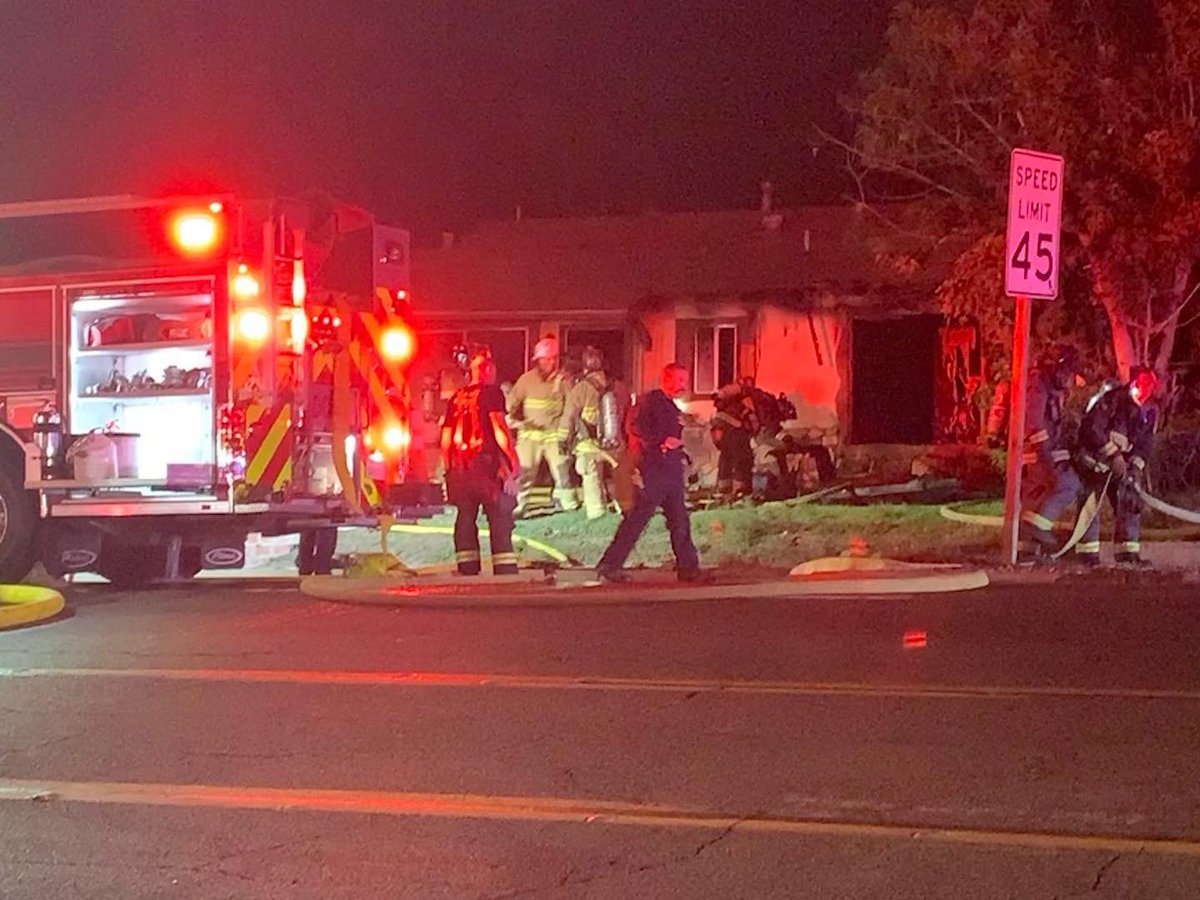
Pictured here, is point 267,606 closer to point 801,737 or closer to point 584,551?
point 584,551

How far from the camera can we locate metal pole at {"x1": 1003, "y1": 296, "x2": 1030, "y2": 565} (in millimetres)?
11969

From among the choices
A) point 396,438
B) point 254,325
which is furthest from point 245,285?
point 396,438

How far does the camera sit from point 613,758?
6.26 m

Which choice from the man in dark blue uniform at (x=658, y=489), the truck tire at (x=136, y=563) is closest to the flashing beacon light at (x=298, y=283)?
the truck tire at (x=136, y=563)

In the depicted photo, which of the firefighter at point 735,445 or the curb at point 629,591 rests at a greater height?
the firefighter at point 735,445

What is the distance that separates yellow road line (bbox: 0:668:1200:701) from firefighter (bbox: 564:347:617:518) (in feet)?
26.7

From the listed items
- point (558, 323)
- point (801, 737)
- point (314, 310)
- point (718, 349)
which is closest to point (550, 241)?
point (558, 323)

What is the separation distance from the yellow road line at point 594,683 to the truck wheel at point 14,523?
3378 millimetres

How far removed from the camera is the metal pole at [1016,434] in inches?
471

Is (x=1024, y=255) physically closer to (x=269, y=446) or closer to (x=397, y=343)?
(x=397, y=343)

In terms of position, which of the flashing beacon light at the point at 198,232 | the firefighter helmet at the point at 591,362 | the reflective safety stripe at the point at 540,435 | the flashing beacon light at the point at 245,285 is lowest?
the reflective safety stripe at the point at 540,435

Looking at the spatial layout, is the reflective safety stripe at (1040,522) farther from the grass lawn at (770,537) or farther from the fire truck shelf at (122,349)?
the fire truck shelf at (122,349)

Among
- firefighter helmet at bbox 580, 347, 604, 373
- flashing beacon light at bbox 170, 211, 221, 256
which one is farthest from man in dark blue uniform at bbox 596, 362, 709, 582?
firefighter helmet at bbox 580, 347, 604, 373

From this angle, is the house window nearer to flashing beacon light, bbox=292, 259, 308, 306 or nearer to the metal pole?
the metal pole
